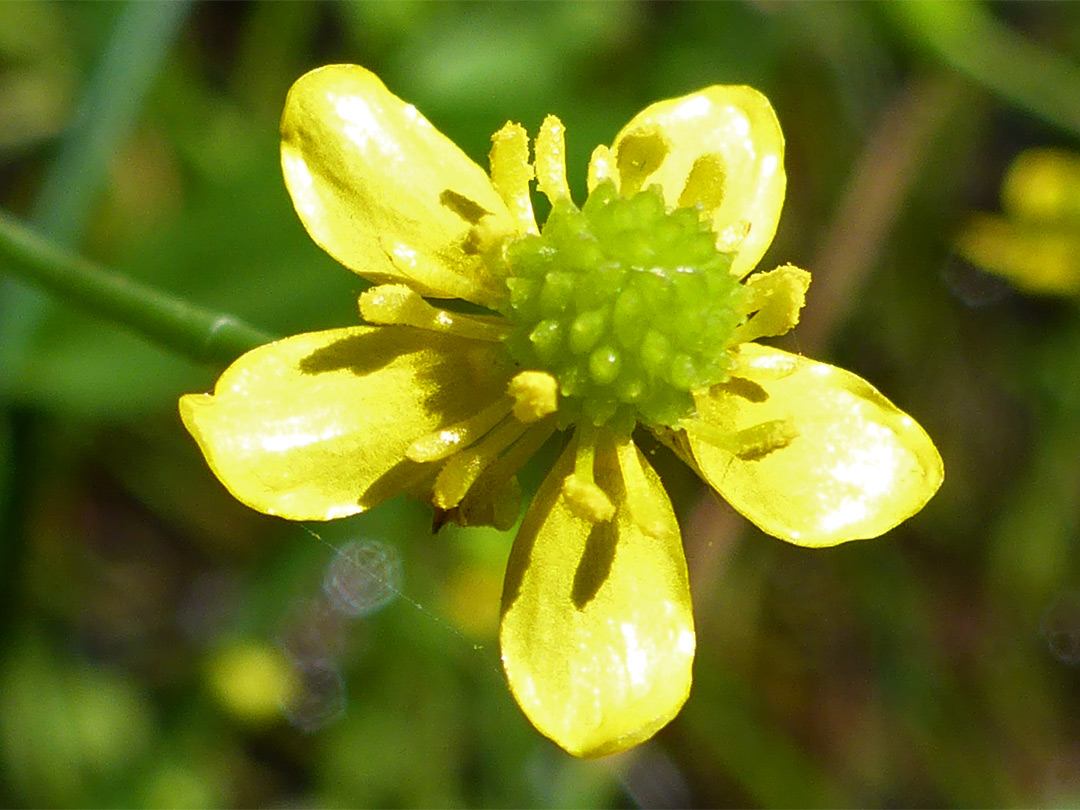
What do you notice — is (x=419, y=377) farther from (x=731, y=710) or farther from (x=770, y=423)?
(x=731, y=710)

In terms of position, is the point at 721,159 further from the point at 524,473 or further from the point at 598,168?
the point at 524,473

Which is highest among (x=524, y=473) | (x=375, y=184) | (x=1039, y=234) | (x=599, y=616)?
(x=375, y=184)

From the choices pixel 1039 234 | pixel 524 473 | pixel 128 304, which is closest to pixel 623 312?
pixel 128 304

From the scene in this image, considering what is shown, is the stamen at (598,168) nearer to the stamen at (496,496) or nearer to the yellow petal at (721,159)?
the yellow petal at (721,159)

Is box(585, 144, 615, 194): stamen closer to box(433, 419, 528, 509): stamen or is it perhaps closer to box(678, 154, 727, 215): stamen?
box(678, 154, 727, 215): stamen

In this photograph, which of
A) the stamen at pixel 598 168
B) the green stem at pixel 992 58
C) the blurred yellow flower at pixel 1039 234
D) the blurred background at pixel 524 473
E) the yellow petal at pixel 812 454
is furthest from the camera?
the blurred yellow flower at pixel 1039 234

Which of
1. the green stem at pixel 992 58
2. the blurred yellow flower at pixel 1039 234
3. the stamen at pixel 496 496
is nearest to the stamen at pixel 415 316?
the stamen at pixel 496 496

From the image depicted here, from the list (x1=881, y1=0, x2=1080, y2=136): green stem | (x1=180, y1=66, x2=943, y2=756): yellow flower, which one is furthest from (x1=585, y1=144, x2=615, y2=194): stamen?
(x1=881, y1=0, x2=1080, y2=136): green stem
